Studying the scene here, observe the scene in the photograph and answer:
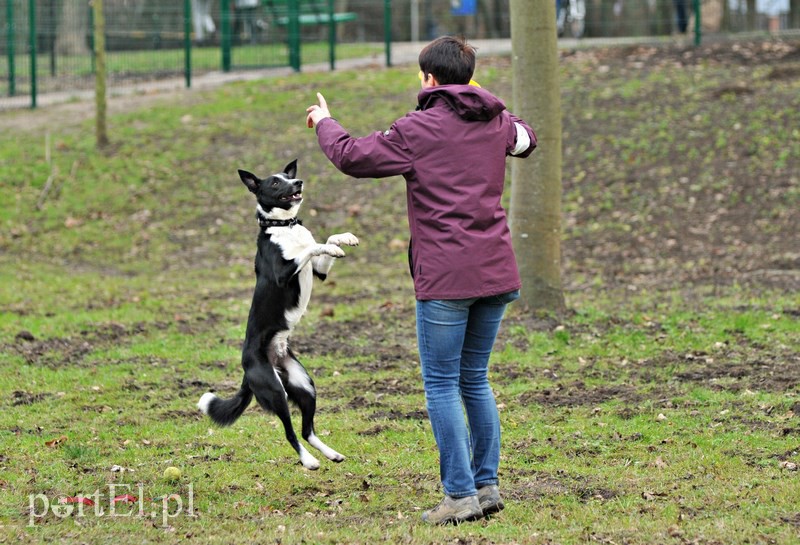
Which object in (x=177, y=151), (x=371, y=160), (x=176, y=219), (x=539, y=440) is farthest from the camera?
(x=177, y=151)

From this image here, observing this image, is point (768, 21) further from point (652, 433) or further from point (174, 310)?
point (652, 433)

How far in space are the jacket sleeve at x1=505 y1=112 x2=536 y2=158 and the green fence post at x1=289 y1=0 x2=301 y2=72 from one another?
16166 millimetres

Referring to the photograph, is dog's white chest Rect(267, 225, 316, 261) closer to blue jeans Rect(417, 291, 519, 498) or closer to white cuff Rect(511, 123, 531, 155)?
blue jeans Rect(417, 291, 519, 498)

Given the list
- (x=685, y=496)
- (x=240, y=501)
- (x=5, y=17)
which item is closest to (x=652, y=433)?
(x=685, y=496)

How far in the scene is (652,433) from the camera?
20.4 feet

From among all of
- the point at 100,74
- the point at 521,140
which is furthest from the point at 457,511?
the point at 100,74

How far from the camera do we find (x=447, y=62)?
453 cm

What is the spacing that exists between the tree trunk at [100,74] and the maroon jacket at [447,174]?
40.7 feet

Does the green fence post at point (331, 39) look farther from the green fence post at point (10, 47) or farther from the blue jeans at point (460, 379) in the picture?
the blue jeans at point (460, 379)

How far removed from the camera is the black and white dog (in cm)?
537

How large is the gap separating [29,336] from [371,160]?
587cm

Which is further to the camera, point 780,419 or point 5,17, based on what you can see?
point 5,17

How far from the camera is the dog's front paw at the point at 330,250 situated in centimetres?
525

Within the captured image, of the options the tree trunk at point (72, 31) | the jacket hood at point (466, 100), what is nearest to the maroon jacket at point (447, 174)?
the jacket hood at point (466, 100)
